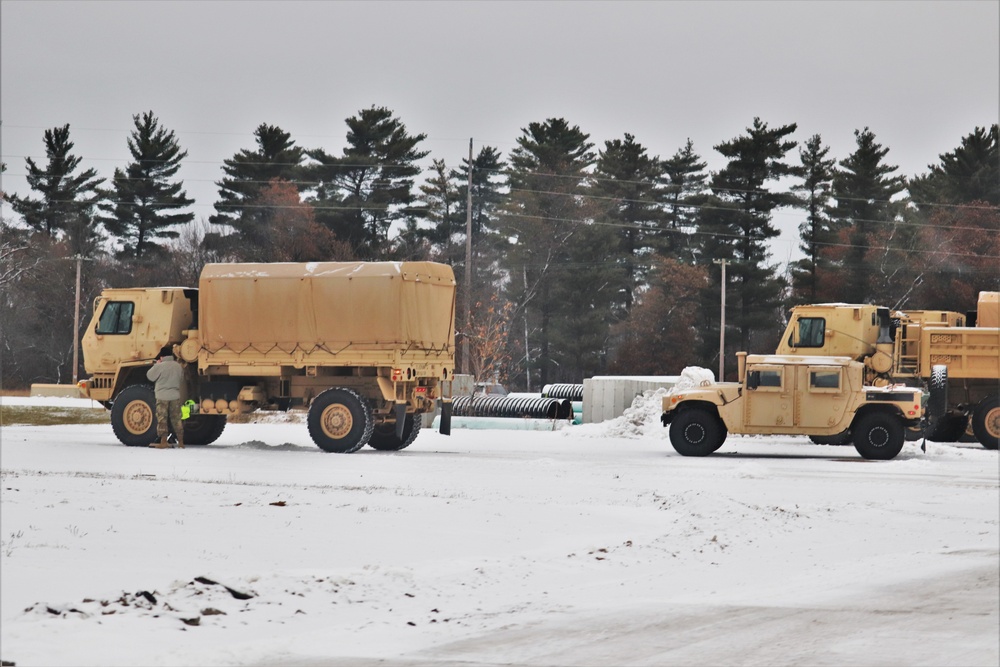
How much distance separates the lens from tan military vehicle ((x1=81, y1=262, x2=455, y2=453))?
23.8 m

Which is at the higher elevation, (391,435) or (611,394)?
(611,394)

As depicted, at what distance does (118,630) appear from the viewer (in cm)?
869

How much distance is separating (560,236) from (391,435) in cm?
4302

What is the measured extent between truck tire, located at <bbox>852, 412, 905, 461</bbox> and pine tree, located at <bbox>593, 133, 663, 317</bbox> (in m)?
44.5

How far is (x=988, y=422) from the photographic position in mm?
29453

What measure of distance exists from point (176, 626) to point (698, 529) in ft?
22.7

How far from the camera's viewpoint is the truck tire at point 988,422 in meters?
29.3

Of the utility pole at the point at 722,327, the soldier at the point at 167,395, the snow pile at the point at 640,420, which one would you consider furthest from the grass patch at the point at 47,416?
the utility pole at the point at 722,327

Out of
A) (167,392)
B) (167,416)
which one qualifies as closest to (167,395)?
(167,392)

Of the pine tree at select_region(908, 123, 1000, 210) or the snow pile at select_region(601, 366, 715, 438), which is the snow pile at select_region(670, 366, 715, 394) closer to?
the snow pile at select_region(601, 366, 715, 438)

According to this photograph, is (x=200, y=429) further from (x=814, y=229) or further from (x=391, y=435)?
(x=814, y=229)

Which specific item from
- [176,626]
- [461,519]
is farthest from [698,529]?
[176,626]

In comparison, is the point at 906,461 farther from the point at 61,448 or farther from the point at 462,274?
the point at 462,274

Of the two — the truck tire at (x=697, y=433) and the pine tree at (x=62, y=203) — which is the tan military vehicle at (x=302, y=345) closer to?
the truck tire at (x=697, y=433)
